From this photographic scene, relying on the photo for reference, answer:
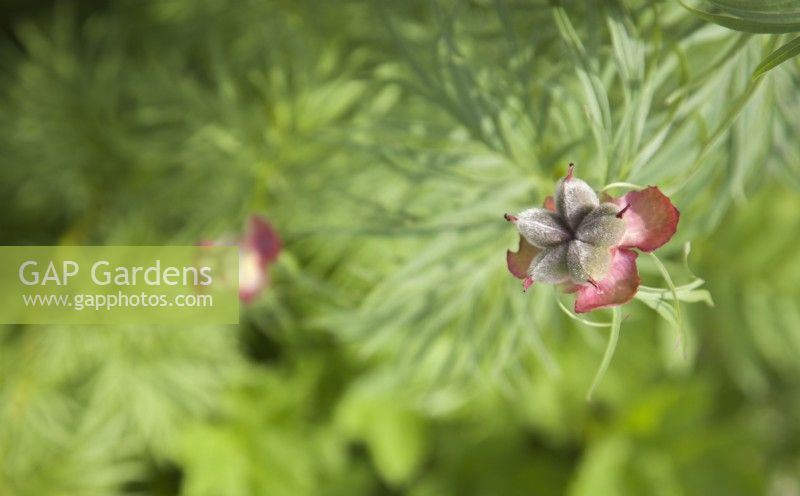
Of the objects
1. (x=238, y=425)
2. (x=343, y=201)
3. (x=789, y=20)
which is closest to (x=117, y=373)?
(x=238, y=425)

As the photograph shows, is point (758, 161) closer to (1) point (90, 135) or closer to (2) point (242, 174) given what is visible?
(2) point (242, 174)

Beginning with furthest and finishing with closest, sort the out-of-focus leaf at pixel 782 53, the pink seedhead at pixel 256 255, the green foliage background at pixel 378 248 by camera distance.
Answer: the pink seedhead at pixel 256 255 → the green foliage background at pixel 378 248 → the out-of-focus leaf at pixel 782 53

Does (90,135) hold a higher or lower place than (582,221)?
higher

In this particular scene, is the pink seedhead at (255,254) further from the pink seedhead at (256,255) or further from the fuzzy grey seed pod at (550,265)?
the fuzzy grey seed pod at (550,265)

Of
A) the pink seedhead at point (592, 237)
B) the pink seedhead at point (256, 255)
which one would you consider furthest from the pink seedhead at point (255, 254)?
the pink seedhead at point (592, 237)

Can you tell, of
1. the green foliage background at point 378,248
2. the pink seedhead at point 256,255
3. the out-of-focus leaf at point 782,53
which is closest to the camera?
the out-of-focus leaf at point 782,53

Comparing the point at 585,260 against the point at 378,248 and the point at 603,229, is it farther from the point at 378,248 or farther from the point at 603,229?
the point at 378,248

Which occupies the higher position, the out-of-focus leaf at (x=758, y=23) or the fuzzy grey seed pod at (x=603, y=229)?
the out-of-focus leaf at (x=758, y=23)
